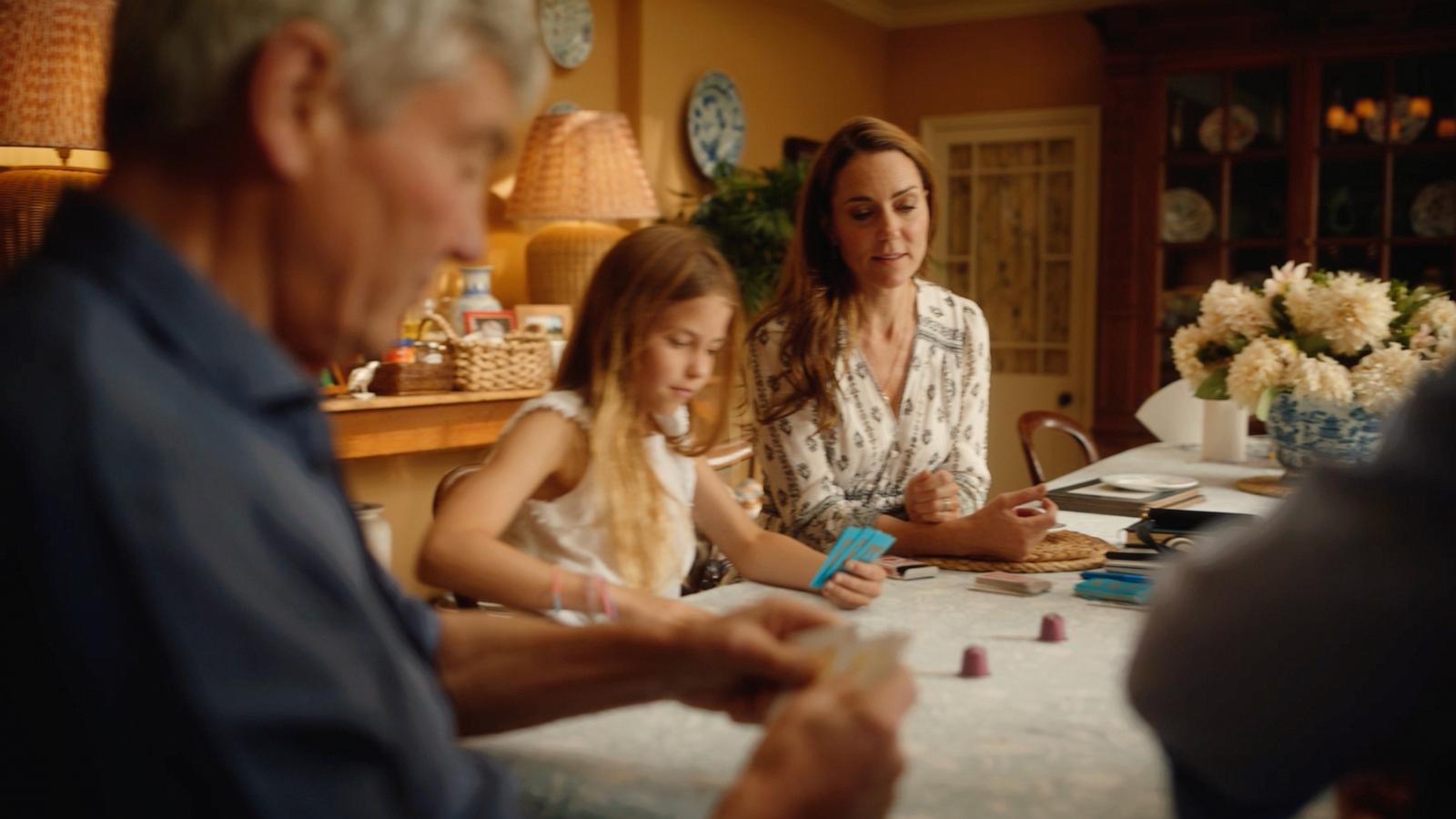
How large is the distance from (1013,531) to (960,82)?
16.2 ft

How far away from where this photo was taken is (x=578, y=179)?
3.90 meters

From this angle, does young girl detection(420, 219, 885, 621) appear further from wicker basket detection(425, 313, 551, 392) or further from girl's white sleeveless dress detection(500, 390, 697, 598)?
wicker basket detection(425, 313, 551, 392)

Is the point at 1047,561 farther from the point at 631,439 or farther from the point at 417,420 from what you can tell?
the point at 417,420

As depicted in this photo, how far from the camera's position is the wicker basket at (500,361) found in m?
3.62

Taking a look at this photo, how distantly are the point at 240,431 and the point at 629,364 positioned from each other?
3.68 feet

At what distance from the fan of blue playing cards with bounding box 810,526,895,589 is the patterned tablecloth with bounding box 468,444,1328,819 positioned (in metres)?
0.17

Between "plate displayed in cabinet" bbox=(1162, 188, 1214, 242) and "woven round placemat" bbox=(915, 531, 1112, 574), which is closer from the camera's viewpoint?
"woven round placemat" bbox=(915, 531, 1112, 574)

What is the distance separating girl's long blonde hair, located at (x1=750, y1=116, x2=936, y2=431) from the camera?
7.10 ft

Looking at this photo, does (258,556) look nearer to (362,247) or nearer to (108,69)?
(362,247)

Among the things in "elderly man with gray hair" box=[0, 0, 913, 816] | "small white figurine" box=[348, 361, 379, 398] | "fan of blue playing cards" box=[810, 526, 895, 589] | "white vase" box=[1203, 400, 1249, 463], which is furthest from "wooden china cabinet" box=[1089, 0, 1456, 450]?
"elderly man with gray hair" box=[0, 0, 913, 816]

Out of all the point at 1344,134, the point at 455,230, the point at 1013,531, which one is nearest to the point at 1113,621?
the point at 1013,531

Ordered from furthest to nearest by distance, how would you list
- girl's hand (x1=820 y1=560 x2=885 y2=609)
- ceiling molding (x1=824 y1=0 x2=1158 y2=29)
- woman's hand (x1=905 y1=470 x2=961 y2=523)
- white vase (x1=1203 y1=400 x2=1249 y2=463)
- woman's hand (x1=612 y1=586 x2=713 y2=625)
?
ceiling molding (x1=824 y1=0 x2=1158 y2=29) < white vase (x1=1203 y1=400 x2=1249 y2=463) < woman's hand (x1=905 y1=470 x2=961 y2=523) < girl's hand (x1=820 y1=560 x2=885 y2=609) < woman's hand (x1=612 y1=586 x2=713 y2=625)

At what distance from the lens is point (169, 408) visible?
59 cm

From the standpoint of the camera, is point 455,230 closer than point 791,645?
Yes
